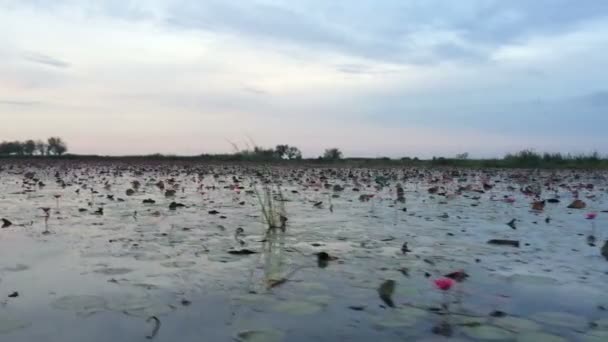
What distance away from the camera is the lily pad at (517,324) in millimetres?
2898

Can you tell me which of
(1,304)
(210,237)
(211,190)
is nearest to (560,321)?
(1,304)

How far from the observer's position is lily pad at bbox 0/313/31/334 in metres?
2.80

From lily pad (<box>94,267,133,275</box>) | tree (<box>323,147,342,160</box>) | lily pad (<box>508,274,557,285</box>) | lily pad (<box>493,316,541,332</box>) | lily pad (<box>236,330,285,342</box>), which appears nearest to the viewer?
lily pad (<box>236,330,285,342</box>)

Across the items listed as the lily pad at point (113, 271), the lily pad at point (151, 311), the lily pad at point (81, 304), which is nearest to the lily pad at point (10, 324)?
the lily pad at point (81, 304)

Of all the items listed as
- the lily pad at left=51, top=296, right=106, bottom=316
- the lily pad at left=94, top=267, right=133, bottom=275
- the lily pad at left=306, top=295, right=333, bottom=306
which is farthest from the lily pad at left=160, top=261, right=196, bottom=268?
the lily pad at left=306, top=295, right=333, bottom=306

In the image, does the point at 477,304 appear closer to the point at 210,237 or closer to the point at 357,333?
the point at 357,333

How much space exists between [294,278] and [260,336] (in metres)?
1.32

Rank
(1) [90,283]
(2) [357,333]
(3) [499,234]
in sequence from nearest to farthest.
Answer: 1. (2) [357,333]
2. (1) [90,283]
3. (3) [499,234]

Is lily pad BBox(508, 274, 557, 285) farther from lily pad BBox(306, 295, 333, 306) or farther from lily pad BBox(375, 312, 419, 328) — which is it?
lily pad BBox(306, 295, 333, 306)

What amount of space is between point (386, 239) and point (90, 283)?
3259 mm

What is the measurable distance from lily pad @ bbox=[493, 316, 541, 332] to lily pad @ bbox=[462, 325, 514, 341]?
0.27ft

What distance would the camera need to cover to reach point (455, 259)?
4.80 meters

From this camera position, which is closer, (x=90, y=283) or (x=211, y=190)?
(x=90, y=283)

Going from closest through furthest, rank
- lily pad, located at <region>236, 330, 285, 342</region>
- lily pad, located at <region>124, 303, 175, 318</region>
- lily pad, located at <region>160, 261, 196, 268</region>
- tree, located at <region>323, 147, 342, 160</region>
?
lily pad, located at <region>236, 330, 285, 342</region> → lily pad, located at <region>124, 303, 175, 318</region> → lily pad, located at <region>160, 261, 196, 268</region> → tree, located at <region>323, 147, 342, 160</region>
